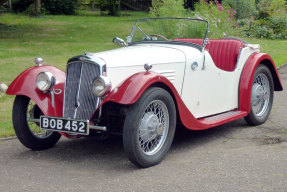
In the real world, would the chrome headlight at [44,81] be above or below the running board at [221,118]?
above

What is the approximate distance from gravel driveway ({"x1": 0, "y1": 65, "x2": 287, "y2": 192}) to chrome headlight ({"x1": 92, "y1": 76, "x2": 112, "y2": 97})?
2.54ft

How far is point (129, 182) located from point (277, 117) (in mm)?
3461

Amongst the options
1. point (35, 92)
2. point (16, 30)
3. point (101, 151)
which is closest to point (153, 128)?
point (101, 151)

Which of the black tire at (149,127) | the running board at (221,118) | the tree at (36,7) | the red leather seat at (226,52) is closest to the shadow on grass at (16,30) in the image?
the tree at (36,7)

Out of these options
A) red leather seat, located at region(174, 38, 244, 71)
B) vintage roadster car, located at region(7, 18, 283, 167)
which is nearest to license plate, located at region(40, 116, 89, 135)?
vintage roadster car, located at region(7, 18, 283, 167)

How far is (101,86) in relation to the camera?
4617 mm

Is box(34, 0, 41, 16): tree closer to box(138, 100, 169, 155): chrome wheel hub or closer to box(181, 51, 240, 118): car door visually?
box(181, 51, 240, 118): car door

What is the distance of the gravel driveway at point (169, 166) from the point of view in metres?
4.14

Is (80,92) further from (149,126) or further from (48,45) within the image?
(48,45)

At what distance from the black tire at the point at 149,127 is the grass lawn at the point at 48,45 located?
7.47 ft

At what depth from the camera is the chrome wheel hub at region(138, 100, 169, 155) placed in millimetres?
4688

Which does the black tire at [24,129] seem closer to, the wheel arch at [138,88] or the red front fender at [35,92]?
the red front fender at [35,92]

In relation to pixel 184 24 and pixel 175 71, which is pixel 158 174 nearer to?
pixel 175 71

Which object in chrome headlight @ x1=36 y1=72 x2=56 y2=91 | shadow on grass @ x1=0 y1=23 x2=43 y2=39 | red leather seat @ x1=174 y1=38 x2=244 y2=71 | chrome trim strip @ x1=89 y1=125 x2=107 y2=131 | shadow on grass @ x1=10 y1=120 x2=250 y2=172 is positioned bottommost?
shadow on grass @ x1=0 y1=23 x2=43 y2=39
